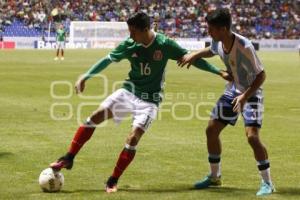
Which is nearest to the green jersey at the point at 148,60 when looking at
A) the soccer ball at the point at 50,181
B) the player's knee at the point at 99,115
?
the player's knee at the point at 99,115

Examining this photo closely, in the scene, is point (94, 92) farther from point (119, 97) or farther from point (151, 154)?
point (119, 97)

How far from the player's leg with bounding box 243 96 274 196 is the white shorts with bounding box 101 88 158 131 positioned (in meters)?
1.18

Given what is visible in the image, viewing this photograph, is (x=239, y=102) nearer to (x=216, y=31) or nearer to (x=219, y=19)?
(x=216, y=31)

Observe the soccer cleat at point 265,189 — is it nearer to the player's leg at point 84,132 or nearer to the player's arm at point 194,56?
the player's arm at point 194,56

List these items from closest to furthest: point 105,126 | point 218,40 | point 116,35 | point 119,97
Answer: point 218,40 → point 119,97 → point 105,126 → point 116,35

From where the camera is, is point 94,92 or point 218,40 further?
point 94,92

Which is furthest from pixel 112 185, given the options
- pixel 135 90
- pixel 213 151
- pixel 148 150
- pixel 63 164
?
pixel 148 150

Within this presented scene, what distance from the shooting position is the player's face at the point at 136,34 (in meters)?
8.23

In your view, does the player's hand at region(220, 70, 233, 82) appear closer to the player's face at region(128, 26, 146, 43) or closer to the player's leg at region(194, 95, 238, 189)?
the player's leg at region(194, 95, 238, 189)

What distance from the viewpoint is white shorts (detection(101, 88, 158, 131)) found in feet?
28.0

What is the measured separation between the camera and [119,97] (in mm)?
8625

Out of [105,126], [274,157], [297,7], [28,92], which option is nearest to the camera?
[274,157]

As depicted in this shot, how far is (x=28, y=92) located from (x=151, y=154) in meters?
11.9

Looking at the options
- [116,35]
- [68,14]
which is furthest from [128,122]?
[68,14]
